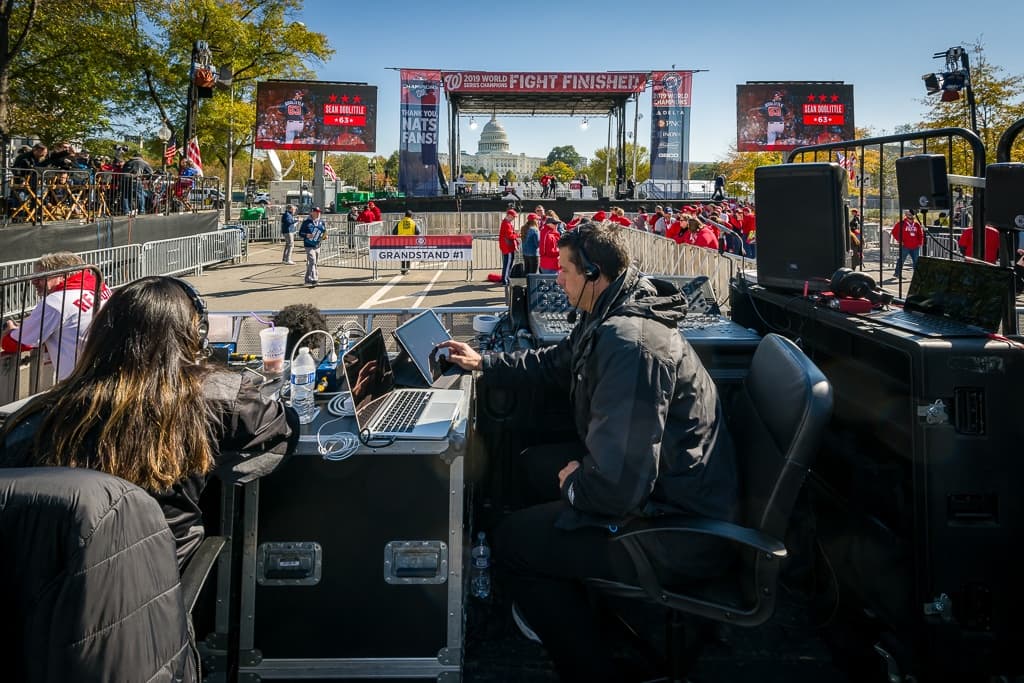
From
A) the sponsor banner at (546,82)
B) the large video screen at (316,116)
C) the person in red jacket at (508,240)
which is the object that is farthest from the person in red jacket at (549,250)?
the sponsor banner at (546,82)

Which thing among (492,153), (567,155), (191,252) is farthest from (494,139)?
(191,252)

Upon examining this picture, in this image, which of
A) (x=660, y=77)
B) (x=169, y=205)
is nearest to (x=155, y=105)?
(x=169, y=205)

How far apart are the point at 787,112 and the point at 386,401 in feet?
140

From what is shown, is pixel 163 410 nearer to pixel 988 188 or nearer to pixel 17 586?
pixel 17 586

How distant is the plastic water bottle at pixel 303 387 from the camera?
122 inches

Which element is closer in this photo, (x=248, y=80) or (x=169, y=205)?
(x=169, y=205)

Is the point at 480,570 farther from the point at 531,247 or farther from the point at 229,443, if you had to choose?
the point at 531,247

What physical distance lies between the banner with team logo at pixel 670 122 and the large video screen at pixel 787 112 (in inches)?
158

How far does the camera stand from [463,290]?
17469 mm

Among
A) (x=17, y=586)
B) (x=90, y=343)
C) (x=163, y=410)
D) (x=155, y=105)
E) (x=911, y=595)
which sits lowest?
(x=911, y=595)

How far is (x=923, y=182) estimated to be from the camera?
3320mm

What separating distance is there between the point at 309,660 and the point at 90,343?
63.2 inches

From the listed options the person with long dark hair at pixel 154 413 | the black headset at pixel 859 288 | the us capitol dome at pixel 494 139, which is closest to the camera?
the person with long dark hair at pixel 154 413

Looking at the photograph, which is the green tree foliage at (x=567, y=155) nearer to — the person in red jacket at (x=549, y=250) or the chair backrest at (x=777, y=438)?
the person in red jacket at (x=549, y=250)
